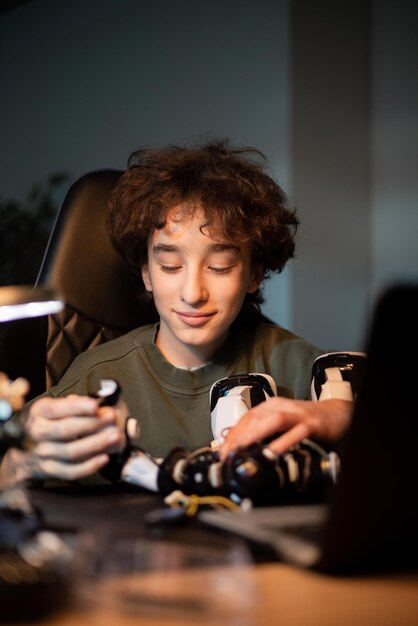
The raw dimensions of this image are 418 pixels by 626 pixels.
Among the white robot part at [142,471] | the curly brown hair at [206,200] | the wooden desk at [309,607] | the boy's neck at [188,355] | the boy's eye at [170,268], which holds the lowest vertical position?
the boy's neck at [188,355]

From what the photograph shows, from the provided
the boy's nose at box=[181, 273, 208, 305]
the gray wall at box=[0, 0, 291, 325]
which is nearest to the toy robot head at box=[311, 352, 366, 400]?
the boy's nose at box=[181, 273, 208, 305]

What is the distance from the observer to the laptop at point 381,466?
460mm

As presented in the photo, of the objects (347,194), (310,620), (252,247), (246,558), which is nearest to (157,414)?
(252,247)

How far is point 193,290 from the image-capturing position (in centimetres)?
124

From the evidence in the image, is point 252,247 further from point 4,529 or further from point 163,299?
point 4,529

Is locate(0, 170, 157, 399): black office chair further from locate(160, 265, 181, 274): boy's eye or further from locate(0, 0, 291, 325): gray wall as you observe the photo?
locate(0, 0, 291, 325): gray wall

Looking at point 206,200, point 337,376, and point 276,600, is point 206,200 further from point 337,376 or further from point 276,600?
point 276,600

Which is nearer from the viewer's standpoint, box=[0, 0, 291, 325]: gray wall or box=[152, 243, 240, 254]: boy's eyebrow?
box=[152, 243, 240, 254]: boy's eyebrow

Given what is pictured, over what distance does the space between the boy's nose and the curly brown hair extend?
94mm

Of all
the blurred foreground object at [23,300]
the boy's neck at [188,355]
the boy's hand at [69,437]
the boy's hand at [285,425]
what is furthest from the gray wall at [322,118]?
the blurred foreground object at [23,300]

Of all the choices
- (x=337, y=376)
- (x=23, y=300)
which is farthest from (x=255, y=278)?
(x=23, y=300)

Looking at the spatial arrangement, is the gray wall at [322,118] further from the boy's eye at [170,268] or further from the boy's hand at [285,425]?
the boy's hand at [285,425]

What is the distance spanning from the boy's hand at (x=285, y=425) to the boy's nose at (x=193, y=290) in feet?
1.17

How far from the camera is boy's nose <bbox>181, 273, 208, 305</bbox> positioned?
4.08ft
